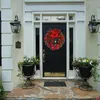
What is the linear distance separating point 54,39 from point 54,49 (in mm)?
338

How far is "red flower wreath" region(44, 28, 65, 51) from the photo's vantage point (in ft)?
22.2

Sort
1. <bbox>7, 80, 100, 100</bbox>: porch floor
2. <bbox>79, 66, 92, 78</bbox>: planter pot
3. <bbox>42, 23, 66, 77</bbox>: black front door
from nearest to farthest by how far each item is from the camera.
→ <bbox>7, 80, 100, 100</bbox>: porch floor < <bbox>79, 66, 92, 78</bbox>: planter pot < <bbox>42, 23, 66, 77</bbox>: black front door

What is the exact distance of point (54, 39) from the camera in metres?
6.82

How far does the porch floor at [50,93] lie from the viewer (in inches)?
202

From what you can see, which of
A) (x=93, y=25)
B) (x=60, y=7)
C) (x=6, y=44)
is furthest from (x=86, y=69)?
(x=6, y=44)

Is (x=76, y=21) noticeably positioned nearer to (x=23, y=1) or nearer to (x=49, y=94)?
(x=23, y=1)

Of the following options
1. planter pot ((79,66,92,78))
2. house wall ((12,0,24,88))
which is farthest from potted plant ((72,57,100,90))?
house wall ((12,0,24,88))

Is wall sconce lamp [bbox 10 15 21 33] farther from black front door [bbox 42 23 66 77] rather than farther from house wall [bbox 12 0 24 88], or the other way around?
black front door [bbox 42 23 66 77]

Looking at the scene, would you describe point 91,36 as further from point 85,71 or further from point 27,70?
point 27,70

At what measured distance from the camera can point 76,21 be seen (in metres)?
6.57

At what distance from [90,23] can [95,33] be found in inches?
16.4

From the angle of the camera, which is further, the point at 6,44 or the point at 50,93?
the point at 6,44

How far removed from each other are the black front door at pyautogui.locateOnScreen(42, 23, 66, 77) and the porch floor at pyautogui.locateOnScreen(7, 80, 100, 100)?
0.79m

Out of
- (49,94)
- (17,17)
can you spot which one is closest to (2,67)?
(17,17)
